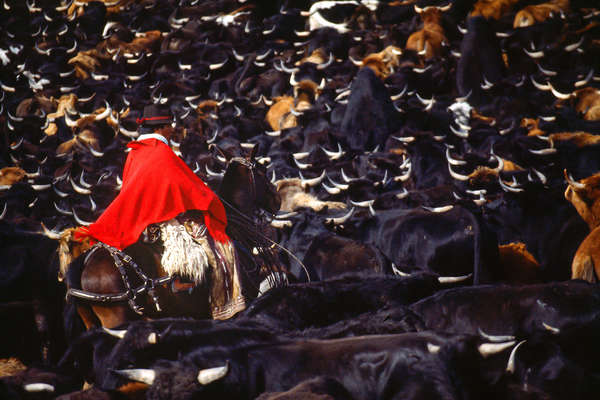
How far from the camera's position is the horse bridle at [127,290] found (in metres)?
4.86

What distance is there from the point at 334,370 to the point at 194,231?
232cm

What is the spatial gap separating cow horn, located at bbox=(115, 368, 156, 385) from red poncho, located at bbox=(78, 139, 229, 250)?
1.79 m

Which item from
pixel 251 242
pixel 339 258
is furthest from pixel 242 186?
pixel 339 258

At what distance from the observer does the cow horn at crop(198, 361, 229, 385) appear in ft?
10.6

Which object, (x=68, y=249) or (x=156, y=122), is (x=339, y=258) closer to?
(x=156, y=122)

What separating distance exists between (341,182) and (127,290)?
5.58m

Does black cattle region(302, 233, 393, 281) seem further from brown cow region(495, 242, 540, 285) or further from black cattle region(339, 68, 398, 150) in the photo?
black cattle region(339, 68, 398, 150)

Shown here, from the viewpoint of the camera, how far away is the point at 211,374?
10.7ft

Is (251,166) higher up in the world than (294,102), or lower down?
lower down

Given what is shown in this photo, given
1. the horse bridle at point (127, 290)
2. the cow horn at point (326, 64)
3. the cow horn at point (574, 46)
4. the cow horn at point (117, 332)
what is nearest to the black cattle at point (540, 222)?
the horse bridle at point (127, 290)

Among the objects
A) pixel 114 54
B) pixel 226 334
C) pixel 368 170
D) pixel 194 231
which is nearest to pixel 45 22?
pixel 114 54

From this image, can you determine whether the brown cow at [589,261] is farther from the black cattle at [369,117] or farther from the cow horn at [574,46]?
the cow horn at [574,46]

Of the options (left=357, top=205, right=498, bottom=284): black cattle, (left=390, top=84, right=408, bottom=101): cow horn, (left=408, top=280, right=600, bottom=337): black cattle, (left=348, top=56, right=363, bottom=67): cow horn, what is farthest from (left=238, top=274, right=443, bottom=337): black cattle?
(left=348, top=56, right=363, bottom=67): cow horn

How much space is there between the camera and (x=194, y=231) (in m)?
5.19
